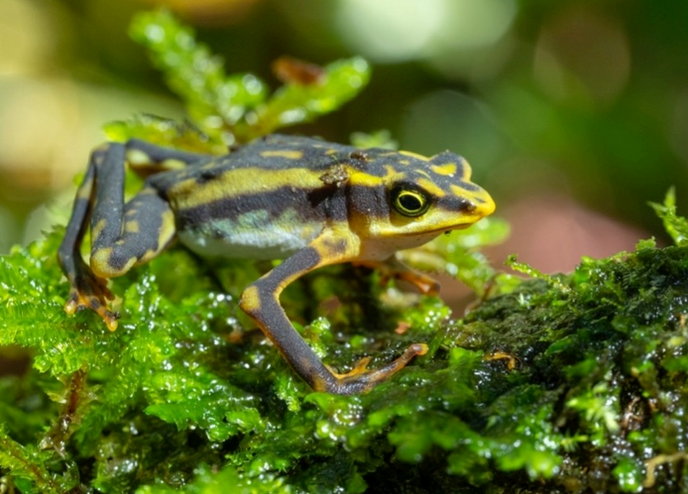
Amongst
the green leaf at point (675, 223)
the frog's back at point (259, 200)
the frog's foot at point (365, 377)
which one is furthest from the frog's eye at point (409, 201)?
the green leaf at point (675, 223)

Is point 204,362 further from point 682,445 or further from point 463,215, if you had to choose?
point 682,445

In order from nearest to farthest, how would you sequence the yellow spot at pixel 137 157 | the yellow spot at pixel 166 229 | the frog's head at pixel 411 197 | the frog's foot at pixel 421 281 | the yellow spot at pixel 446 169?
the frog's head at pixel 411 197 < the yellow spot at pixel 446 169 < the yellow spot at pixel 166 229 < the frog's foot at pixel 421 281 < the yellow spot at pixel 137 157

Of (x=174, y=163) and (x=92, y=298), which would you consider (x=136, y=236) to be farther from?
(x=174, y=163)

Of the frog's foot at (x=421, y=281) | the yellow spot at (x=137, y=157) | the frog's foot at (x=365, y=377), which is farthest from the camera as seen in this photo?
the yellow spot at (x=137, y=157)

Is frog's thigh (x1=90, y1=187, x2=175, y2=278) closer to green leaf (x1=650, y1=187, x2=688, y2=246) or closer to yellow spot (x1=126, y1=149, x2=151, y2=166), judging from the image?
yellow spot (x1=126, y1=149, x2=151, y2=166)

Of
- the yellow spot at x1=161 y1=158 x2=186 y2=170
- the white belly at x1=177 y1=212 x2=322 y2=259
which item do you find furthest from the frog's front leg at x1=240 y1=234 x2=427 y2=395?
the yellow spot at x1=161 y1=158 x2=186 y2=170

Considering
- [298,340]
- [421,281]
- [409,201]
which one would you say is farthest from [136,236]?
[421,281]

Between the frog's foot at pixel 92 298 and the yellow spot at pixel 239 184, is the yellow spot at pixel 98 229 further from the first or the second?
the yellow spot at pixel 239 184
